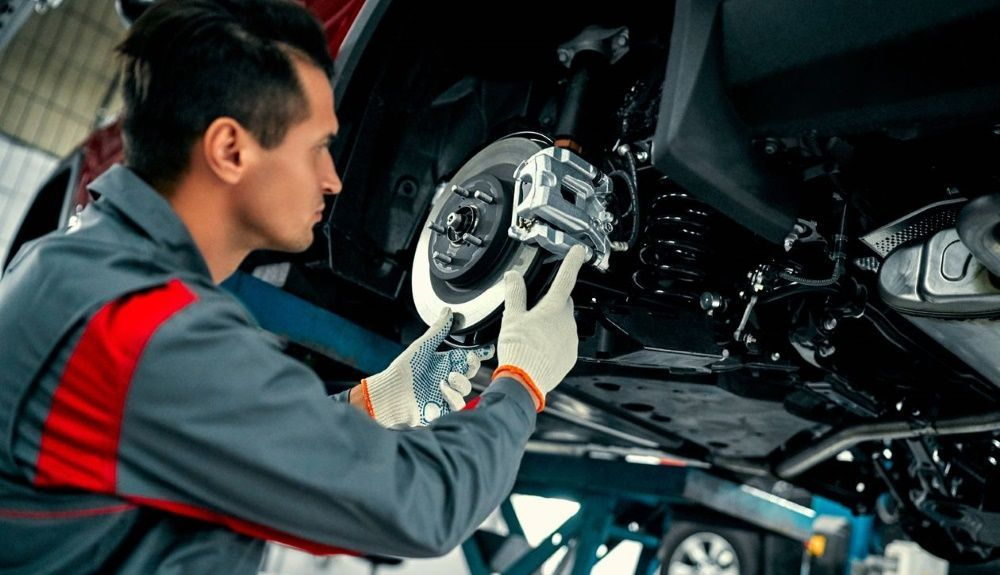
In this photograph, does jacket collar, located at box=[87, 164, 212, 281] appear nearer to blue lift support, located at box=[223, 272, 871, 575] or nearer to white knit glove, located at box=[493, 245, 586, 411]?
white knit glove, located at box=[493, 245, 586, 411]

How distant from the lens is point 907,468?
1835 millimetres

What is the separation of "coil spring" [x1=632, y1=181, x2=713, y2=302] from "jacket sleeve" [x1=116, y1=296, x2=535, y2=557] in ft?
2.00

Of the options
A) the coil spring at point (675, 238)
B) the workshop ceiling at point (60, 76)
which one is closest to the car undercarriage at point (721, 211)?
the coil spring at point (675, 238)

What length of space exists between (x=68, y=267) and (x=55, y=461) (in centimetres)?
17

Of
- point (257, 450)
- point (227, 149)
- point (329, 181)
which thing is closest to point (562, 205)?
point (329, 181)

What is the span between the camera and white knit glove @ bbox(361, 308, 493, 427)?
1.36m

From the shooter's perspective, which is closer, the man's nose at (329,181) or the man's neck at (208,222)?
the man's neck at (208,222)

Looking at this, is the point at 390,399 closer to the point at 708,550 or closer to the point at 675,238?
the point at 675,238

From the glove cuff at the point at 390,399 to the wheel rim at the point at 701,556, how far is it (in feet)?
5.52

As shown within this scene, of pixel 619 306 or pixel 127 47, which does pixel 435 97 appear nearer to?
pixel 619 306

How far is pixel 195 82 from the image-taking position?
2.95 feet

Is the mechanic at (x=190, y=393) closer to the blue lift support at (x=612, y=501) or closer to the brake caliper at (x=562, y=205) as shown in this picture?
the brake caliper at (x=562, y=205)

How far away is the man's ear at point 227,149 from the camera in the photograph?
0.89 metres

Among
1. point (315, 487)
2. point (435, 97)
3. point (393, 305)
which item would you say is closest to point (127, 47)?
point (315, 487)
